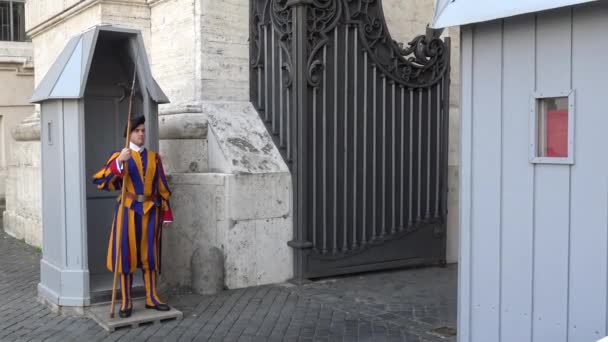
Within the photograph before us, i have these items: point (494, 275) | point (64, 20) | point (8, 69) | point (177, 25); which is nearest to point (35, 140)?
point (64, 20)

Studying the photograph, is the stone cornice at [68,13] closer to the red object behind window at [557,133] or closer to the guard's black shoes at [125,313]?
the guard's black shoes at [125,313]

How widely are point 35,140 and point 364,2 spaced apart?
16.9 feet

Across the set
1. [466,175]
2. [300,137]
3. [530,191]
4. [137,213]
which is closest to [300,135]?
[300,137]

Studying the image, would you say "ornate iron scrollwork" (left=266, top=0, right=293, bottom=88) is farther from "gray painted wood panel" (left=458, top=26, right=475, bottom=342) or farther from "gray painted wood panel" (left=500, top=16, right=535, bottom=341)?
"gray painted wood panel" (left=500, top=16, right=535, bottom=341)

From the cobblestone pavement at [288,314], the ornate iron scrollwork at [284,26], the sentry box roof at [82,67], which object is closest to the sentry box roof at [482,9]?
the cobblestone pavement at [288,314]

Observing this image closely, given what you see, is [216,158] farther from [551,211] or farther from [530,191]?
[551,211]

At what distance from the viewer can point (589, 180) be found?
3.65 metres

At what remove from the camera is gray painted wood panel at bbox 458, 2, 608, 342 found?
A: 363 cm

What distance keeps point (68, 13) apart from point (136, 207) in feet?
14.9

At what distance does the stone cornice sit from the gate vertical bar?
7.62ft

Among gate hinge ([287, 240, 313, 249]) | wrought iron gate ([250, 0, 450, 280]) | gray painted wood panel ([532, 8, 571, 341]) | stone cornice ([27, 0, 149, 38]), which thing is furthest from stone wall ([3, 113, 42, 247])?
gray painted wood panel ([532, 8, 571, 341])

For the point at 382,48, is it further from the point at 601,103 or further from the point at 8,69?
the point at 8,69

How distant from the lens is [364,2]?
7605 millimetres

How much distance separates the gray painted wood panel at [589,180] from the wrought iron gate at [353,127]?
3733 mm
